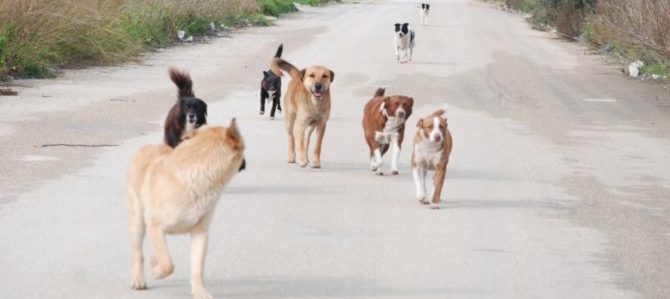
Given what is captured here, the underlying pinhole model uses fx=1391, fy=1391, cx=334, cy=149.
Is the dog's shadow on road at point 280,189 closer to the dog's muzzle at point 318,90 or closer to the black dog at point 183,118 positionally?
the black dog at point 183,118

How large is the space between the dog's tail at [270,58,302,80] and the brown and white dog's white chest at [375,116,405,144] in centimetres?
117

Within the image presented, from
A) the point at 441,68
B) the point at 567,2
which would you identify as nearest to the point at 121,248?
the point at 441,68

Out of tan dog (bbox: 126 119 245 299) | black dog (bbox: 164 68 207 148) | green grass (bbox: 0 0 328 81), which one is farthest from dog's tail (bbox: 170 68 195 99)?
green grass (bbox: 0 0 328 81)

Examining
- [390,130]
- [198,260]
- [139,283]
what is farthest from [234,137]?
[390,130]

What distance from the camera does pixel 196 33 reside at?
32.2m

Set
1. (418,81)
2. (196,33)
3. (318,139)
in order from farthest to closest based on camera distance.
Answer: (196,33), (418,81), (318,139)

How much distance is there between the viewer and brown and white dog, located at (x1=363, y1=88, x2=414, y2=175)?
38.5 feet

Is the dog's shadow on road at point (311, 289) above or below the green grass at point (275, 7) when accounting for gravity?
above

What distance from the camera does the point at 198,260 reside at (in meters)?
6.93

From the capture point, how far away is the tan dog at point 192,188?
267 inches

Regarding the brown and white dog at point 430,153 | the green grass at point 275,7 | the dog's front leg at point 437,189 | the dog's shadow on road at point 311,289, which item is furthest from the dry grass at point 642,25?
the green grass at point 275,7

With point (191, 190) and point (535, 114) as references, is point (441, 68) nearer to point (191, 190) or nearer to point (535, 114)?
point (535, 114)

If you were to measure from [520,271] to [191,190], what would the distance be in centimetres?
233

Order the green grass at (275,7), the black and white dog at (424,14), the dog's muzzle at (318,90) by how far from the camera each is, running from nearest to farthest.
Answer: the dog's muzzle at (318,90)
the black and white dog at (424,14)
the green grass at (275,7)
